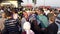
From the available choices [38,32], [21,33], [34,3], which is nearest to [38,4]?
[34,3]

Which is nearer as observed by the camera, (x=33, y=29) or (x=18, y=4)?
(x=33, y=29)

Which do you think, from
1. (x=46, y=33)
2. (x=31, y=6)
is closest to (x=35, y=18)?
(x=46, y=33)

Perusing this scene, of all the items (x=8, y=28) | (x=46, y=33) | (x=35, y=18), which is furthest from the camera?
(x=35, y=18)

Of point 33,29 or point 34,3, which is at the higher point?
point 34,3

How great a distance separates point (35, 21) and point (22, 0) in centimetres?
198

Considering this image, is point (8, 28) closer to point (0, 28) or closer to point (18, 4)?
point (0, 28)

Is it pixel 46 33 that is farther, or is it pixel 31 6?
pixel 31 6

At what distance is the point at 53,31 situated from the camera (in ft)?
8.92

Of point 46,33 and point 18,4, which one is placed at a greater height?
point 18,4

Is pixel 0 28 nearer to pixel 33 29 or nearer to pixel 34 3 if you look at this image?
pixel 33 29

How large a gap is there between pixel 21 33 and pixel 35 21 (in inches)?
16.0

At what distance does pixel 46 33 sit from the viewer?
2.84 meters

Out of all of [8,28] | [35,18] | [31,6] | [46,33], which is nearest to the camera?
[8,28]

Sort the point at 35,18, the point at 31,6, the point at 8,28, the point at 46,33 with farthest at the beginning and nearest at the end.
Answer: the point at 31,6 → the point at 35,18 → the point at 46,33 → the point at 8,28
